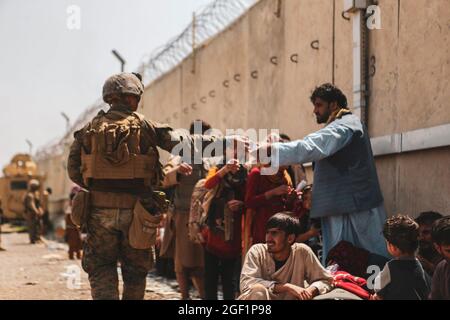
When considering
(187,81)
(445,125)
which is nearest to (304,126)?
(445,125)

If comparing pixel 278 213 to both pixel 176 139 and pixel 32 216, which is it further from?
pixel 32 216

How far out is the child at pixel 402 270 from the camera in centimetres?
399

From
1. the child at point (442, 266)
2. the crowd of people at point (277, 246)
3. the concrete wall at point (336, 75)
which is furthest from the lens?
the concrete wall at point (336, 75)

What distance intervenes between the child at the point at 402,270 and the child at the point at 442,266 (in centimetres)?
13

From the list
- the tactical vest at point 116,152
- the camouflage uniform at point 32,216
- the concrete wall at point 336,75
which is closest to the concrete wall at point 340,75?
the concrete wall at point 336,75

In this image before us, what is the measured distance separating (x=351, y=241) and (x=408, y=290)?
2.61 ft

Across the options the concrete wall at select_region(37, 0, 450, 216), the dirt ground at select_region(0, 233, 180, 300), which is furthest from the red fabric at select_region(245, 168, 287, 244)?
the dirt ground at select_region(0, 233, 180, 300)

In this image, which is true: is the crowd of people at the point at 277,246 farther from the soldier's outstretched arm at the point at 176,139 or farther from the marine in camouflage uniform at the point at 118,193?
the marine in camouflage uniform at the point at 118,193

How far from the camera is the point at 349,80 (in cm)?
686

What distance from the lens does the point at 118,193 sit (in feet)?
15.8

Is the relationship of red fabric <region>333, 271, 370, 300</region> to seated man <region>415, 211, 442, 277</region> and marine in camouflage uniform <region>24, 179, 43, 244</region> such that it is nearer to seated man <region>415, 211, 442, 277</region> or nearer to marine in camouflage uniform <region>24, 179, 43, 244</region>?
seated man <region>415, 211, 442, 277</region>

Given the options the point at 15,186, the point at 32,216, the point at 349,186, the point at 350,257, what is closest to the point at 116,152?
the point at 349,186

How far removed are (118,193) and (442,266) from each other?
81.5 inches
